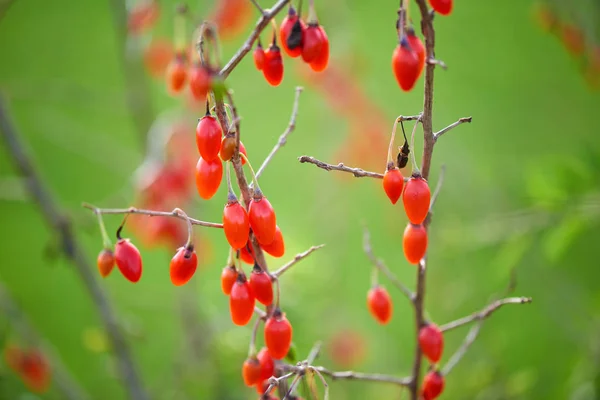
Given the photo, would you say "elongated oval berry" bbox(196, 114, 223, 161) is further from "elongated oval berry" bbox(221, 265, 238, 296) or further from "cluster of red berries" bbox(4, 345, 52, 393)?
"cluster of red berries" bbox(4, 345, 52, 393)

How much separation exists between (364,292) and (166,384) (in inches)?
33.2

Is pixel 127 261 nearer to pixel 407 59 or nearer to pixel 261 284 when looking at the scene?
pixel 261 284

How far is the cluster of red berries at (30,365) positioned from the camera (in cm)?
118

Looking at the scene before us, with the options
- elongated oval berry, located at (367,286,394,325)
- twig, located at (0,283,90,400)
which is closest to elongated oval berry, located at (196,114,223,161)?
elongated oval berry, located at (367,286,394,325)

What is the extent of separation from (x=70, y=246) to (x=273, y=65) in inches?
26.7

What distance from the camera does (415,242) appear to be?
0.54 meters

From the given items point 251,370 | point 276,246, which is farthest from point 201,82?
point 251,370


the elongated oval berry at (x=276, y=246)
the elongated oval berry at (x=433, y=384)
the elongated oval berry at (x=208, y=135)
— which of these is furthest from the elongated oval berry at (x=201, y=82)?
the elongated oval berry at (x=433, y=384)

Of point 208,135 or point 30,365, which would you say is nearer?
point 208,135

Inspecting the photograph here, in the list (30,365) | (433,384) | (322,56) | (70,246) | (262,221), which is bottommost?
(30,365)

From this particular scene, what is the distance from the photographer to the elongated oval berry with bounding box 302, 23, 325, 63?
518mm

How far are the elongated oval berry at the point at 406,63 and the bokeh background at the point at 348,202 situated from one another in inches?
7.7

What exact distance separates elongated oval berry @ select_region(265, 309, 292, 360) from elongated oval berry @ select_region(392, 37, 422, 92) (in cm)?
23

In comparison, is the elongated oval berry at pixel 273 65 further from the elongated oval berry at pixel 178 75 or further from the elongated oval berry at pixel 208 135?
the elongated oval berry at pixel 178 75
